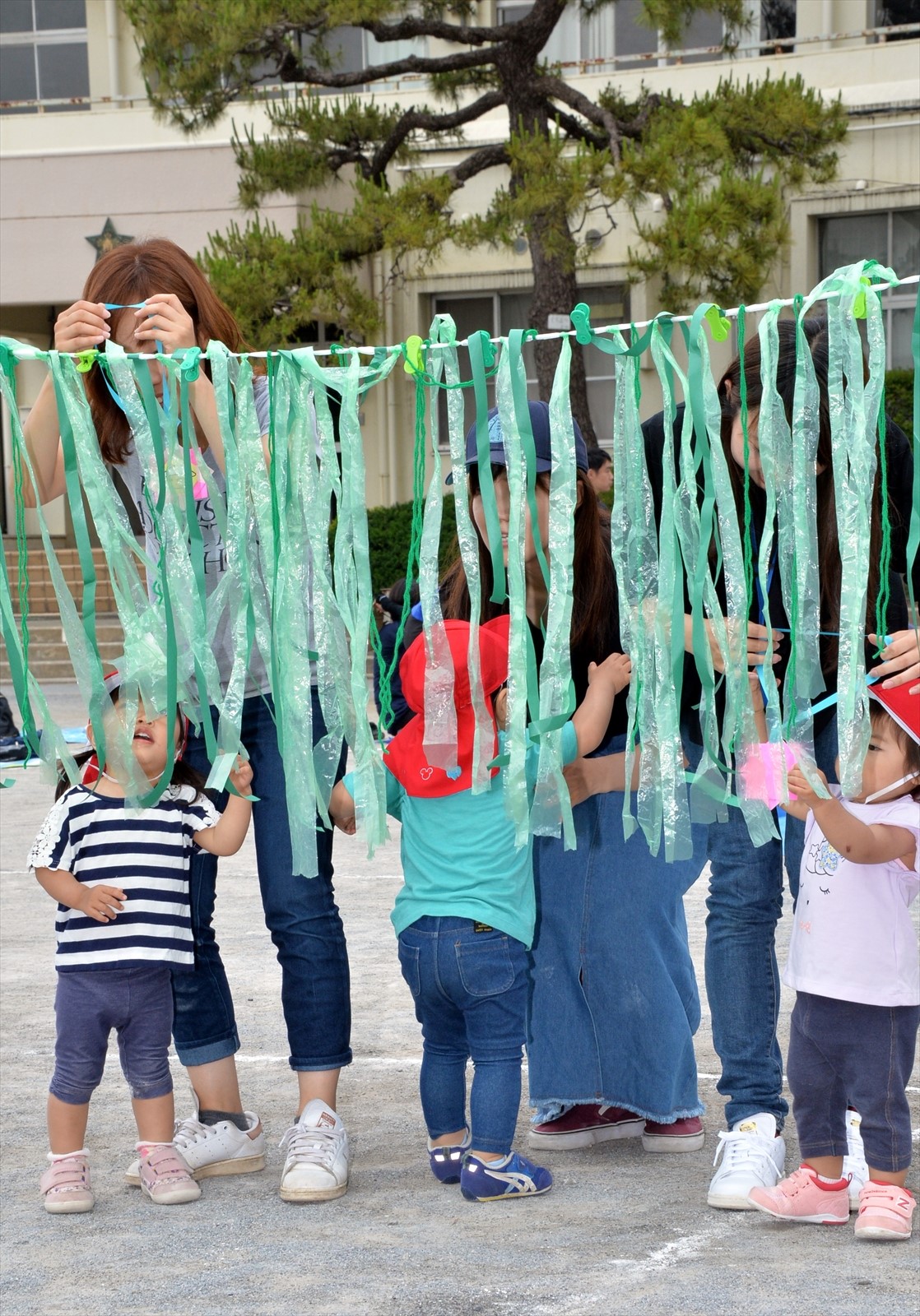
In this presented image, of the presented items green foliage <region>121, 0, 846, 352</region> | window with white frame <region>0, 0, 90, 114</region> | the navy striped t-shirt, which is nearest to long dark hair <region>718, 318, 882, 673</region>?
the navy striped t-shirt

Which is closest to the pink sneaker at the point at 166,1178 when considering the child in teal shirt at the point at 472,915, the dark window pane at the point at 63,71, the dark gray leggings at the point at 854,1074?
the child in teal shirt at the point at 472,915

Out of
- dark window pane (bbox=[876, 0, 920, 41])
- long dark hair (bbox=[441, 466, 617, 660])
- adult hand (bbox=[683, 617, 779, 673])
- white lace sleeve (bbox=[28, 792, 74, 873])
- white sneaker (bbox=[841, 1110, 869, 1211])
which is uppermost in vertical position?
dark window pane (bbox=[876, 0, 920, 41])

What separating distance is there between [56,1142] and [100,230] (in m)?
14.1

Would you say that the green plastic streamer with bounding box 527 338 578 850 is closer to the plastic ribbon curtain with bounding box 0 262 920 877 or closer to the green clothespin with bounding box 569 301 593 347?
the plastic ribbon curtain with bounding box 0 262 920 877

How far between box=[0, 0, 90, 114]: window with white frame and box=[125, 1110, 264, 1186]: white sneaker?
16742 mm

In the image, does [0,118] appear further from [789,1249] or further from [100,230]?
[789,1249]

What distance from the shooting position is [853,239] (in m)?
15.5

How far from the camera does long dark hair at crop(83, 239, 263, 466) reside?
9.02 feet

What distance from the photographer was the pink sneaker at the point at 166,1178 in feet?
9.05

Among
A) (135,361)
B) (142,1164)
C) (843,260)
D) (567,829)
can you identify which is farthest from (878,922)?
(843,260)

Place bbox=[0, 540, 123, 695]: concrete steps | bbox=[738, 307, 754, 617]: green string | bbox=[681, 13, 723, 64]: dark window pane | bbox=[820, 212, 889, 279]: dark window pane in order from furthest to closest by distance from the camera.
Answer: bbox=[681, 13, 723, 64]: dark window pane → bbox=[820, 212, 889, 279]: dark window pane → bbox=[0, 540, 123, 695]: concrete steps → bbox=[738, 307, 754, 617]: green string

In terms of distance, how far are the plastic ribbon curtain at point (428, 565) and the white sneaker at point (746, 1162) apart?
582 mm

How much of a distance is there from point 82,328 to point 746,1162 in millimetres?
1812

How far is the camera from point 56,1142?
280 centimetres
